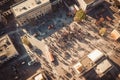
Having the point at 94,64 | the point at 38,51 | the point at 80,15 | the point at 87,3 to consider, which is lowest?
the point at 94,64

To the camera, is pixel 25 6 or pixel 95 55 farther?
pixel 25 6

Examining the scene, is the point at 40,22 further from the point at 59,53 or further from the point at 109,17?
the point at 109,17

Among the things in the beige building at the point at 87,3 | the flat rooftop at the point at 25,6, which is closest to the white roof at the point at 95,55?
the beige building at the point at 87,3

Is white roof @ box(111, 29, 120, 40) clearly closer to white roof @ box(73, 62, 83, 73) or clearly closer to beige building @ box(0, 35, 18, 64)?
white roof @ box(73, 62, 83, 73)

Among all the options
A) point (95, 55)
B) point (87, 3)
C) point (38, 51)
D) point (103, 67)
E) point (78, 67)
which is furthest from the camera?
point (87, 3)

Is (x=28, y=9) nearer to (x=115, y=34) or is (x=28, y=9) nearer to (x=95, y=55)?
(x=95, y=55)

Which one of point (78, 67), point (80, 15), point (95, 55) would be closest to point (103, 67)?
point (95, 55)
